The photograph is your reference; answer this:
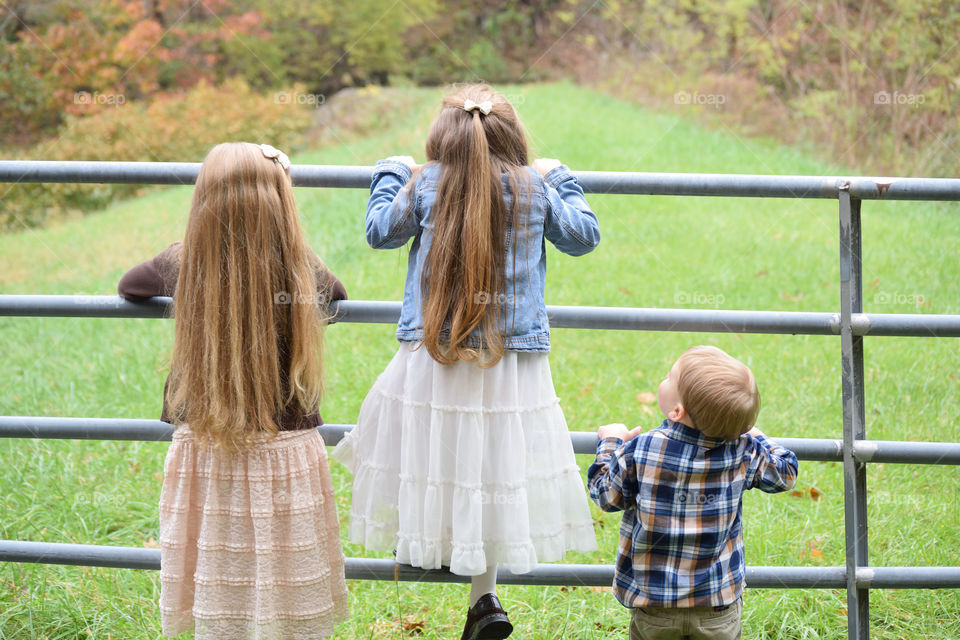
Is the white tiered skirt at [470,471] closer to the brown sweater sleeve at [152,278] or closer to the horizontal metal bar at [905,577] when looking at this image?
the brown sweater sleeve at [152,278]

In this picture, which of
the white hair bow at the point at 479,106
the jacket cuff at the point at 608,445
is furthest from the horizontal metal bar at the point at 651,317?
the white hair bow at the point at 479,106

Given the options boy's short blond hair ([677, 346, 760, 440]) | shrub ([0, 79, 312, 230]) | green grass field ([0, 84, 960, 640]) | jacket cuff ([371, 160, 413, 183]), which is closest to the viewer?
boy's short blond hair ([677, 346, 760, 440])

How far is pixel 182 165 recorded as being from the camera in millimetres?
2100

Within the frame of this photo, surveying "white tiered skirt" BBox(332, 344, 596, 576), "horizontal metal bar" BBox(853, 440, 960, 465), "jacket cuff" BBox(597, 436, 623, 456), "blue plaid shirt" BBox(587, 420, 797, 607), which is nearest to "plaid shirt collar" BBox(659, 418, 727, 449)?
"blue plaid shirt" BBox(587, 420, 797, 607)

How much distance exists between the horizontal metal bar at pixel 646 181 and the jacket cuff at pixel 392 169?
42 millimetres

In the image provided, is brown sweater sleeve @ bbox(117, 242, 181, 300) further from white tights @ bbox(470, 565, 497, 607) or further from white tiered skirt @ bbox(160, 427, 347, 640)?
white tights @ bbox(470, 565, 497, 607)

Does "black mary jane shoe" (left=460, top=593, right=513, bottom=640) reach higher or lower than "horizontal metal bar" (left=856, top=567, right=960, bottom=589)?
lower

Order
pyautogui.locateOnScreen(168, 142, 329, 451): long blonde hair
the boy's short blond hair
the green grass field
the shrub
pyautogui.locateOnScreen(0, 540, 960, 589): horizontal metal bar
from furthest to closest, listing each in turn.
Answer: the shrub < the green grass field < pyautogui.locateOnScreen(0, 540, 960, 589): horizontal metal bar < pyautogui.locateOnScreen(168, 142, 329, 451): long blonde hair < the boy's short blond hair

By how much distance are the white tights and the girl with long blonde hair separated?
0.34m

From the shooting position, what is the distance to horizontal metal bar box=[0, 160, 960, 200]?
206cm

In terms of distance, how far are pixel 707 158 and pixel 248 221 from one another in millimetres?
7628

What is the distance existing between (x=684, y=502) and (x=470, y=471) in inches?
18.2

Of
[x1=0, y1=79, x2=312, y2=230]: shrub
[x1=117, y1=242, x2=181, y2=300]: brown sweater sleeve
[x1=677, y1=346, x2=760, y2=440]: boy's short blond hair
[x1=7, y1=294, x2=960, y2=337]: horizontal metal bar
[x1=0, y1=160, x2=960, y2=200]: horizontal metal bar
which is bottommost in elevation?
[x1=677, y1=346, x2=760, y2=440]: boy's short blond hair

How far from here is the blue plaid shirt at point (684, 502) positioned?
6.00 ft
